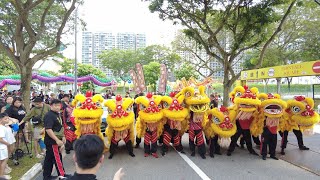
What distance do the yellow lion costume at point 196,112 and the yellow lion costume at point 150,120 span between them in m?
0.76

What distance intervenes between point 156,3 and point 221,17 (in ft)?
10.4

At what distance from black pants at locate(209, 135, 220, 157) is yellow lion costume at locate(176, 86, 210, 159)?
0.73ft

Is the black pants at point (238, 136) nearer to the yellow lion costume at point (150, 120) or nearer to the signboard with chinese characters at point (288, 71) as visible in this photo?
the yellow lion costume at point (150, 120)

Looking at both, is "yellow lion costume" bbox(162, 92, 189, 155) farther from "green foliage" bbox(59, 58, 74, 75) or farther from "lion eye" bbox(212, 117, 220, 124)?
"green foliage" bbox(59, 58, 74, 75)

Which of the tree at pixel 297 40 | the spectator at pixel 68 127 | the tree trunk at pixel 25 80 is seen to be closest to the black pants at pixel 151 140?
the spectator at pixel 68 127

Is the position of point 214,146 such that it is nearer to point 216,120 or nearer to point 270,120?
point 216,120

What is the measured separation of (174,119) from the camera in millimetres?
7812

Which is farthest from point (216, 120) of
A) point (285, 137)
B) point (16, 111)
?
point (16, 111)

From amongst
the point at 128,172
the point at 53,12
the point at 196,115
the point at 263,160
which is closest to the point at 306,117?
the point at 263,160

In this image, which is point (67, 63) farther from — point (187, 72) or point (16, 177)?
point (16, 177)

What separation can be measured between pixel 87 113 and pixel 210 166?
3055 mm

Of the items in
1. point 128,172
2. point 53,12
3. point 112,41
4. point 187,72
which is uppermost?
point 112,41

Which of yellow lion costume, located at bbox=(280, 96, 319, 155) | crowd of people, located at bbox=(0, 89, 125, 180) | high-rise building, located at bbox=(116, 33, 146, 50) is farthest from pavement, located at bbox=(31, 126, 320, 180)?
high-rise building, located at bbox=(116, 33, 146, 50)

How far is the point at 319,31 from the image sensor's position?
2409cm
